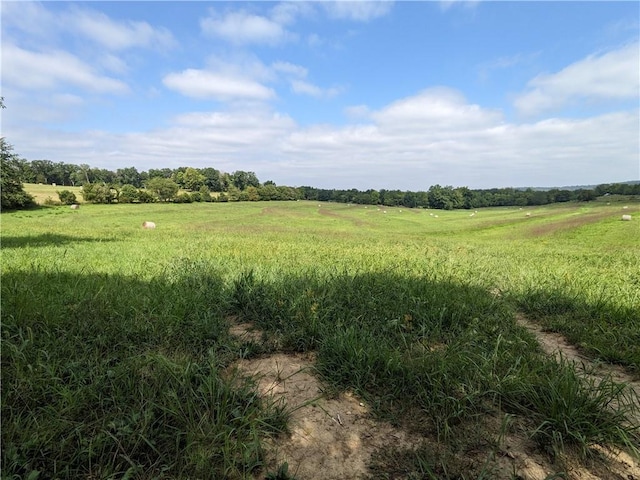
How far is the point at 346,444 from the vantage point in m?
2.56

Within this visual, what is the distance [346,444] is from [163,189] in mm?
91770

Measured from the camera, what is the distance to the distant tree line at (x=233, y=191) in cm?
7781

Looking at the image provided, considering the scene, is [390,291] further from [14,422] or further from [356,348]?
[14,422]

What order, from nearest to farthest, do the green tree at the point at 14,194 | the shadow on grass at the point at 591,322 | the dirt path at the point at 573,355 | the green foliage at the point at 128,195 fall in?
1. the dirt path at the point at 573,355
2. the shadow on grass at the point at 591,322
3. the green tree at the point at 14,194
4. the green foliage at the point at 128,195

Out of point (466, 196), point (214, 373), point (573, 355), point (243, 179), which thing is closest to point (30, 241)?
point (214, 373)

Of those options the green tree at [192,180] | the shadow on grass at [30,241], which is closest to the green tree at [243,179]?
the green tree at [192,180]

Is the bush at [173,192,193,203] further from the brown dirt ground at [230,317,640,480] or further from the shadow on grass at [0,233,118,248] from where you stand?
the brown dirt ground at [230,317,640,480]

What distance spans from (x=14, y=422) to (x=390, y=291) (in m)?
4.98

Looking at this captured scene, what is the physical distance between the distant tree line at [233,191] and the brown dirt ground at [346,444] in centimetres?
8403

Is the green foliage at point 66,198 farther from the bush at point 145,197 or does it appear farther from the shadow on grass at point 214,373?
the shadow on grass at point 214,373

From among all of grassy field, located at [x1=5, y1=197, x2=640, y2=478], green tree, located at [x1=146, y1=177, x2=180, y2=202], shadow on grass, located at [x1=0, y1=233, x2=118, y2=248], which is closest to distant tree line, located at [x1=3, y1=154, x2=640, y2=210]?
green tree, located at [x1=146, y1=177, x2=180, y2=202]

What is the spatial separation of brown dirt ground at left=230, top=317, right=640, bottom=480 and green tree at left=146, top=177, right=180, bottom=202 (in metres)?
90.4

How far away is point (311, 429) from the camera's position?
2.69 meters

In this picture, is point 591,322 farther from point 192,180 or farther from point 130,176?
point 130,176
